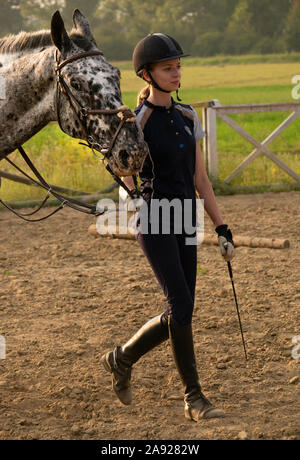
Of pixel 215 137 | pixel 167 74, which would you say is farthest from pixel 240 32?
pixel 167 74

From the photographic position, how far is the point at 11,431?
3.70 m

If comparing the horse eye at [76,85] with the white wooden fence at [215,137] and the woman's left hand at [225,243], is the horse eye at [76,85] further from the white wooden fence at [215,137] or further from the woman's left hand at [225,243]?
the white wooden fence at [215,137]

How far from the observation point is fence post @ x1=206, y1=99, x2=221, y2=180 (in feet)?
38.1

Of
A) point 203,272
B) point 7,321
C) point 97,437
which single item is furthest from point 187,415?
point 203,272

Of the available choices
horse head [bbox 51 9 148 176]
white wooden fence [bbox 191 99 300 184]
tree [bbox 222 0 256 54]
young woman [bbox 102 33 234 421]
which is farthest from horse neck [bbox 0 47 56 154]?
tree [bbox 222 0 256 54]

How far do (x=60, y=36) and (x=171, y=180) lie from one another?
0.94 metres

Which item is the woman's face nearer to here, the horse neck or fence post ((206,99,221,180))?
the horse neck

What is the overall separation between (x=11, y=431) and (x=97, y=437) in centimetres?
48

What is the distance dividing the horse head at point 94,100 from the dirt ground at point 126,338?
1.48 m

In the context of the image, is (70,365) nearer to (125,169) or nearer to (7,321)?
(7,321)

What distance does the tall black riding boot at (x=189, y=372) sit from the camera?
3680 millimetres

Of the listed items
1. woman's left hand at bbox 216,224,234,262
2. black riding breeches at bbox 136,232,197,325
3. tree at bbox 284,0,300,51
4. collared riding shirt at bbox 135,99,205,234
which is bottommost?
black riding breeches at bbox 136,232,197,325

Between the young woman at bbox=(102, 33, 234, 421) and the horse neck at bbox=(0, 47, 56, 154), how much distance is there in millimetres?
475

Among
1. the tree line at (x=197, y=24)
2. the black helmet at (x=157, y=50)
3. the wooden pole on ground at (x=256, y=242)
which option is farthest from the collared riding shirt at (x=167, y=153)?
the tree line at (x=197, y=24)
